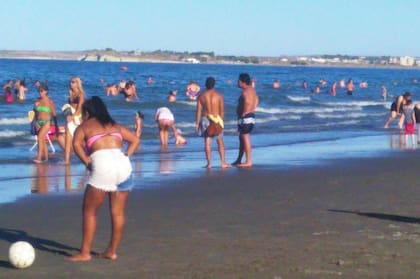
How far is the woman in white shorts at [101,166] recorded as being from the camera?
810cm

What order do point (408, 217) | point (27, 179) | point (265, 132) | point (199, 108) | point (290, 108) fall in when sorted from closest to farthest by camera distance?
point (408, 217) < point (27, 179) < point (199, 108) < point (265, 132) < point (290, 108)

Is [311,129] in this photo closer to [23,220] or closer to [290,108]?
[290,108]

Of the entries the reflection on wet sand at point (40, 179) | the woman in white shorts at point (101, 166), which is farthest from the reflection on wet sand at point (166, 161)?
the woman in white shorts at point (101, 166)

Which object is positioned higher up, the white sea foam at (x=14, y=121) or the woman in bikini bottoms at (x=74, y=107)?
the woman in bikini bottoms at (x=74, y=107)

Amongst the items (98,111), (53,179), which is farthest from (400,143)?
(98,111)

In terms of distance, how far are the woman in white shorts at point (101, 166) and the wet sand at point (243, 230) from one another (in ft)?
0.94

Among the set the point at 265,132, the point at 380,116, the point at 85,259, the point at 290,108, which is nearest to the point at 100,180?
the point at 85,259

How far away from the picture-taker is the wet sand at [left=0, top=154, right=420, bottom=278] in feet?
25.9

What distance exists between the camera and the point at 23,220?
1055 cm

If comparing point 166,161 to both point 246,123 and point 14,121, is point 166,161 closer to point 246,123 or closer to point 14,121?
point 246,123

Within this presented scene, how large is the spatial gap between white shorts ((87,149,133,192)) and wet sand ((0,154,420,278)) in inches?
25.6

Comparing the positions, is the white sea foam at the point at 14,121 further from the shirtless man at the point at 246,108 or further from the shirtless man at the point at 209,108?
the shirtless man at the point at 209,108

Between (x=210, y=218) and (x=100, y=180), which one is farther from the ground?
(x=100, y=180)

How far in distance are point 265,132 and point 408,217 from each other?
17218 millimetres
